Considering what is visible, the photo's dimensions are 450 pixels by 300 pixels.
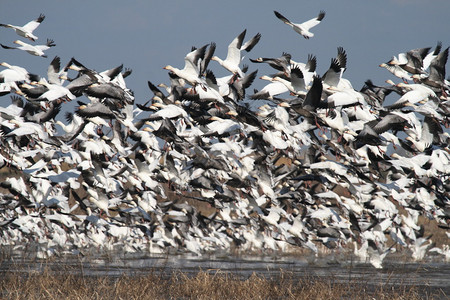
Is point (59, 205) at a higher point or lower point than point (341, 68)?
lower

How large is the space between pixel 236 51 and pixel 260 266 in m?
6.70

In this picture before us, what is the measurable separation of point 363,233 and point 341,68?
675 cm

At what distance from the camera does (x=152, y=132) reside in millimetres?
14406

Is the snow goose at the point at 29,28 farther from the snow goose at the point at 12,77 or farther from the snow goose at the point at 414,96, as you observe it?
the snow goose at the point at 414,96

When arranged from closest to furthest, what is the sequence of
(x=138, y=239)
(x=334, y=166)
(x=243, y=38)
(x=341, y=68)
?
(x=341, y=68), (x=334, y=166), (x=243, y=38), (x=138, y=239)

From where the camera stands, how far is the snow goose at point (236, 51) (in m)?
14.1

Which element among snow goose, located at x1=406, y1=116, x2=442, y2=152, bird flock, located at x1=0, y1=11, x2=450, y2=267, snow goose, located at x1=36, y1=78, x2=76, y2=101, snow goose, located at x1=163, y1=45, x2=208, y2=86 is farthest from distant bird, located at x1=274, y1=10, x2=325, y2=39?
snow goose, located at x1=36, y1=78, x2=76, y2=101

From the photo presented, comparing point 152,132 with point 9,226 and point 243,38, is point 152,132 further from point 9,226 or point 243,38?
point 9,226

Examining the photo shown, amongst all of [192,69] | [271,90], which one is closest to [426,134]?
[271,90]

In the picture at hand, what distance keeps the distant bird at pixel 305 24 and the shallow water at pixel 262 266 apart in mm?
5334


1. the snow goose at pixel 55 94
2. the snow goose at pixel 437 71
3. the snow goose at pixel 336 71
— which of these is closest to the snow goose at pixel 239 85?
the snow goose at pixel 336 71

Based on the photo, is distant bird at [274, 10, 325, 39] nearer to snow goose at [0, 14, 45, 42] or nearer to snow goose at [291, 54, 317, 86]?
snow goose at [291, 54, 317, 86]

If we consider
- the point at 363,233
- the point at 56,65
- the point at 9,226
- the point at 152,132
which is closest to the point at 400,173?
the point at 363,233

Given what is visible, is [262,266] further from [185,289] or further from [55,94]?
[55,94]
